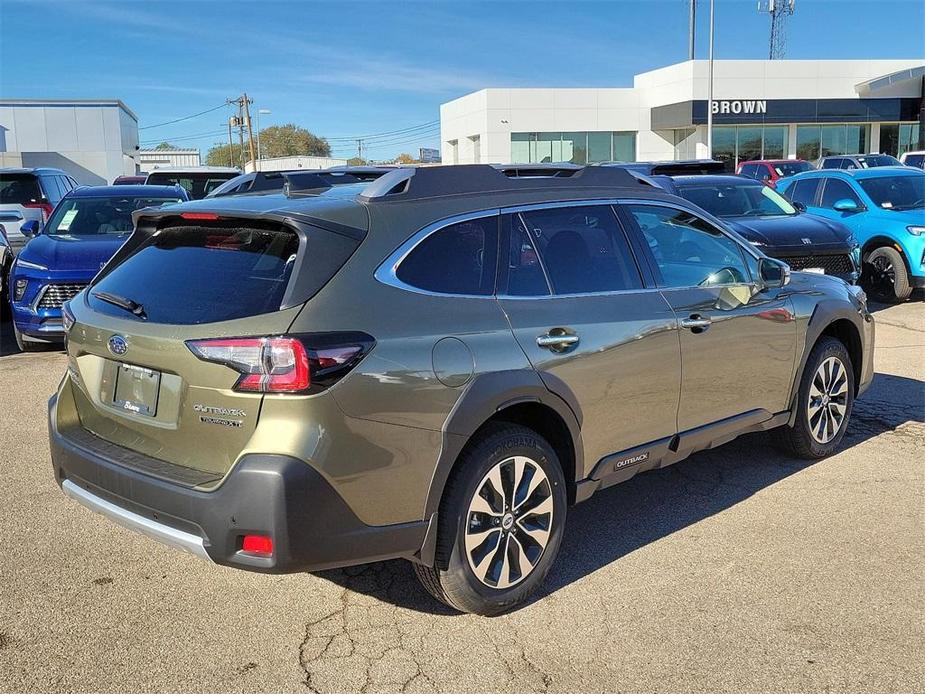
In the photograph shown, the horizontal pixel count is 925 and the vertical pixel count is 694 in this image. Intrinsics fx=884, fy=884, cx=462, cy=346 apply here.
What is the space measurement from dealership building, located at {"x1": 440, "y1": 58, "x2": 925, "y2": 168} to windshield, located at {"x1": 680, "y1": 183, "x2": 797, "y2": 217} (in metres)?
31.3

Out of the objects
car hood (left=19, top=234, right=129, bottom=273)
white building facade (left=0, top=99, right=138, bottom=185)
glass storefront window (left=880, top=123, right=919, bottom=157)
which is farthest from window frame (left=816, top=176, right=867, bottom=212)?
white building facade (left=0, top=99, right=138, bottom=185)

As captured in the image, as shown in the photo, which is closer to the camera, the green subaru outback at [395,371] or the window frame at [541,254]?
the green subaru outback at [395,371]

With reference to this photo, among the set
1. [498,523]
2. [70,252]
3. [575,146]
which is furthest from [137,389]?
[575,146]

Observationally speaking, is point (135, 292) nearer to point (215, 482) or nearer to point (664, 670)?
point (215, 482)

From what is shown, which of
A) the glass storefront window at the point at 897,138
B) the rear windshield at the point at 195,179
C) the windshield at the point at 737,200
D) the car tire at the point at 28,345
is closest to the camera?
the car tire at the point at 28,345

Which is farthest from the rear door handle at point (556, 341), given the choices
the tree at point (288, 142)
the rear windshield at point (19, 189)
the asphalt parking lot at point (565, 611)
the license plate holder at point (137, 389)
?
the tree at point (288, 142)

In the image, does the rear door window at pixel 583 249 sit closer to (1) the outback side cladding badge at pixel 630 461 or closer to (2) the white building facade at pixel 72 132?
(1) the outback side cladding badge at pixel 630 461

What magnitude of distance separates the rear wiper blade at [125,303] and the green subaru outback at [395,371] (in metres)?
0.01

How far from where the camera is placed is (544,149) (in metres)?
44.5

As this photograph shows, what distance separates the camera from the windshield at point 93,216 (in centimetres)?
1035

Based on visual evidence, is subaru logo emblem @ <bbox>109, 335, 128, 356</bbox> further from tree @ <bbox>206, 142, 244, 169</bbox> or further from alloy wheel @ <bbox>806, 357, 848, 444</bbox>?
tree @ <bbox>206, 142, 244, 169</bbox>

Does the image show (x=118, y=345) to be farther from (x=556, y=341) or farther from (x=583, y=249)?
(x=583, y=249)

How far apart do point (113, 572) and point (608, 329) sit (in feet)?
8.34

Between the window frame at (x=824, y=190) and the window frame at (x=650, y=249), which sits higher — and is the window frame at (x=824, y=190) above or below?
above
